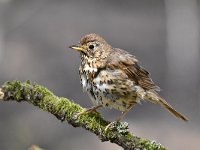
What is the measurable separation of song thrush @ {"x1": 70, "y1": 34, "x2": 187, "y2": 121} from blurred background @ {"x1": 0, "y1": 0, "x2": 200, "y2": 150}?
5.88 metres

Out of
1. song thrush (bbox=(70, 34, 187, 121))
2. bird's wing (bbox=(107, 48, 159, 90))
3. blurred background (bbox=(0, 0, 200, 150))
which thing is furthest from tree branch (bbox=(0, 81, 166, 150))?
blurred background (bbox=(0, 0, 200, 150))

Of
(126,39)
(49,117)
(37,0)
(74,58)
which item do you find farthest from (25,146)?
(37,0)

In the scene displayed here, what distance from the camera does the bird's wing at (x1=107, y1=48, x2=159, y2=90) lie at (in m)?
6.20

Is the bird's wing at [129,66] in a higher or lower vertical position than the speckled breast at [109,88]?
higher

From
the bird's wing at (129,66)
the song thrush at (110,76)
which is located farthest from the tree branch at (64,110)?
the bird's wing at (129,66)

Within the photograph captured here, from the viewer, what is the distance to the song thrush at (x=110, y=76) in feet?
19.8

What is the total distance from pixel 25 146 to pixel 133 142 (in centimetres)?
726

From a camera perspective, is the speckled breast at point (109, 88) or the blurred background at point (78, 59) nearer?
the speckled breast at point (109, 88)

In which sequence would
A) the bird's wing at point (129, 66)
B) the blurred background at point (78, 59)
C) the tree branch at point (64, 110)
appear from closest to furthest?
the tree branch at point (64, 110), the bird's wing at point (129, 66), the blurred background at point (78, 59)

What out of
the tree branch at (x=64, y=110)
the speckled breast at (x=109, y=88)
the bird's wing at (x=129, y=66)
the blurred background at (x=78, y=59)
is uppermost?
the blurred background at (x=78, y=59)

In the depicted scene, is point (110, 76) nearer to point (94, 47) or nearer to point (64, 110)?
point (94, 47)

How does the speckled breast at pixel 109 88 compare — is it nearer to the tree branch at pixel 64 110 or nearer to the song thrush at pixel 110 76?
the song thrush at pixel 110 76

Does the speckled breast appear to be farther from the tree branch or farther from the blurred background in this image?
the blurred background

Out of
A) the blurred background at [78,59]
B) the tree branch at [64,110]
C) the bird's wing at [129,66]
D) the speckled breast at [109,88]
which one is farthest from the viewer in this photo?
the blurred background at [78,59]
